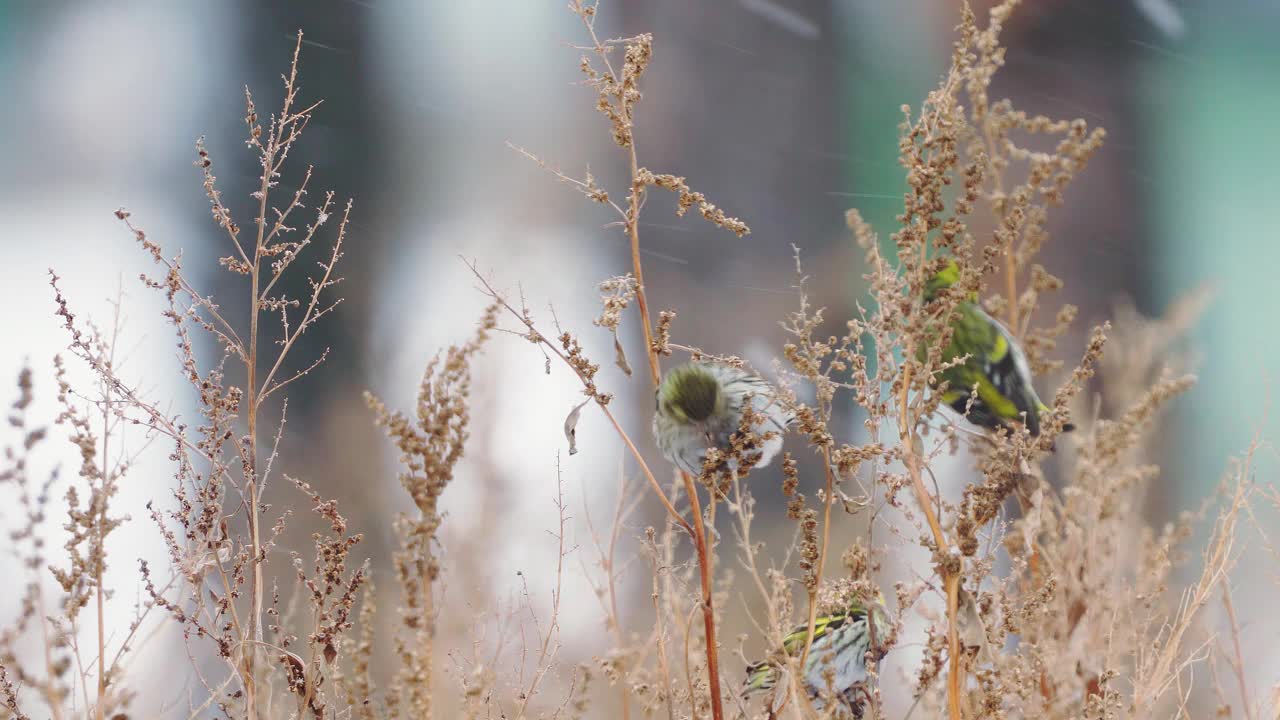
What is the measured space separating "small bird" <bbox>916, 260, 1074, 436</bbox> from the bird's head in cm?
9

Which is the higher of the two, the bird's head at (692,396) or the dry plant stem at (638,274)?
the dry plant stem at (638,274)

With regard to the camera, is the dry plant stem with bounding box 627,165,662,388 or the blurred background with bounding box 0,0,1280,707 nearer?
the dry plant stem with bounding box 627,165,662,388

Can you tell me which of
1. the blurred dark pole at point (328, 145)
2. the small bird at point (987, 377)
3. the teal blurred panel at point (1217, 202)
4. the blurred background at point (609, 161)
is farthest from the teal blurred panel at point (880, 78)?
the small bird at point (987, 377)

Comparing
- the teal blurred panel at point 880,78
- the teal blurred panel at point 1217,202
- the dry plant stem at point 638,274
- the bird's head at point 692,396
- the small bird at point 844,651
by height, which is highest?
the teal blurred panel at point 880,78

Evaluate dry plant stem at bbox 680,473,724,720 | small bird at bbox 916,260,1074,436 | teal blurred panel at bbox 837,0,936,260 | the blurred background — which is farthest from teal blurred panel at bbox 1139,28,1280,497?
dry plant stem at bbox 680,473,724,720

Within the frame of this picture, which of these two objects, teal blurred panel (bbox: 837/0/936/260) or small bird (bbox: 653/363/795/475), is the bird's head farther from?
teal blurred panel (bbox: 837/0/936/260)

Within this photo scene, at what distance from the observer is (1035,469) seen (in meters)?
0.30

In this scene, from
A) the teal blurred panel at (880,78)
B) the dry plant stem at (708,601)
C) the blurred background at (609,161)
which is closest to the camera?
the dry plant stem at (708,601)

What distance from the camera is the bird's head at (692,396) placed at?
1.02ft

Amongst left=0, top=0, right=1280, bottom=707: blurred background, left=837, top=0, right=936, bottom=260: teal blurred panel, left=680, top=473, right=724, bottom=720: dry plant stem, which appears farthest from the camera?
left=837, top=0, right=936, bottom=260: teal blurred panel

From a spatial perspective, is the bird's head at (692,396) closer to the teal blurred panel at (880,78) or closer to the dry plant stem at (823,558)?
the dry plant stem at (823,558)

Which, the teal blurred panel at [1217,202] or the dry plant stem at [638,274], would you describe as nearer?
the dry plant stem at [638,274]

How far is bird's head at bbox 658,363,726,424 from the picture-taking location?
31cm

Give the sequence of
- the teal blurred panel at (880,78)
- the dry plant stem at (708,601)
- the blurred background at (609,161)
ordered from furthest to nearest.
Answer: the teal blurred panel at (880,78), the blurred background at (609,161), the dry plant stem at (708,601)
